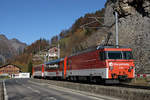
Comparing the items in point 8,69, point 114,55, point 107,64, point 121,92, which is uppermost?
point 8,69

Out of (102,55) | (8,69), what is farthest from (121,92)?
(8,69)

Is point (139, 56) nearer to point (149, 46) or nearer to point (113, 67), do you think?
point (149, 46)

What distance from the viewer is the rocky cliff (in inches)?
1286

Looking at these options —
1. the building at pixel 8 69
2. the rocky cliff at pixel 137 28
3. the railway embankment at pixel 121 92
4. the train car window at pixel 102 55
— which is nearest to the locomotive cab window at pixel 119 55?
the train car window at pixel 102 55

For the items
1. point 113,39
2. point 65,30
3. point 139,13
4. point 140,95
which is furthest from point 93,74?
point 65,30

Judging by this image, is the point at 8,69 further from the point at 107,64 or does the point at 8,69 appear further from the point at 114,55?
the point at 107,64

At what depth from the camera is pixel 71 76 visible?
3136cm

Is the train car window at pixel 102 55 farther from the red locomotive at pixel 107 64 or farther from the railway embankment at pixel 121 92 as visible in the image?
the railway embankment at pixel 121 92

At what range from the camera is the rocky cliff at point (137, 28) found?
32.7 meters

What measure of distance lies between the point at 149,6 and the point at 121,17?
6687 mm

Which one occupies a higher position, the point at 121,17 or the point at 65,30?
the point at 65,30

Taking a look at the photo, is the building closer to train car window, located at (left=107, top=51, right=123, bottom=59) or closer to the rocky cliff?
the rocky cliff

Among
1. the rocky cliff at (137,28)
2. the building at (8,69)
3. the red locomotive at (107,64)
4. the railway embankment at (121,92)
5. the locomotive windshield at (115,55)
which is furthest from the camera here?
the building at (8,69)

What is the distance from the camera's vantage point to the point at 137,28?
37812 millimetres
